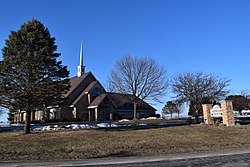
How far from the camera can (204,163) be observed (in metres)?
8.29

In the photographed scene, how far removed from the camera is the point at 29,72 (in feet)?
60.8

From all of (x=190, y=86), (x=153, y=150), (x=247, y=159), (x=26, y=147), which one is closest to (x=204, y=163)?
(x=247, y=159)

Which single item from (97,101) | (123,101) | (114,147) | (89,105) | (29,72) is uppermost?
(29,72)

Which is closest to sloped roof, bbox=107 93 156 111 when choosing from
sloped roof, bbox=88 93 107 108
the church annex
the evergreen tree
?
the church annex

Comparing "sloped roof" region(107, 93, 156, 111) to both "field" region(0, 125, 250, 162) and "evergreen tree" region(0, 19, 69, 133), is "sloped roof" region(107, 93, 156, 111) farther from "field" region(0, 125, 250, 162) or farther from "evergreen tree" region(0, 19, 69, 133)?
"field" region(0, 125, 250, 162)

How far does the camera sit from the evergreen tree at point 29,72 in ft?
59.1

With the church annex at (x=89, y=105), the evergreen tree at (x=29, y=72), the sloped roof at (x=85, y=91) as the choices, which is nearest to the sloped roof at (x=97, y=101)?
the church annex at (x=89, y=105)

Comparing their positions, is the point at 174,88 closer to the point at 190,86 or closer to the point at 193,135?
the point at 190,86

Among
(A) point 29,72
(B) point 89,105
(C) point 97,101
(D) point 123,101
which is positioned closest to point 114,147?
(A) point 29,72

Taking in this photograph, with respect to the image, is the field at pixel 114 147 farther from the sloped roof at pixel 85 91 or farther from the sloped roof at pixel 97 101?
the sloped roof at pixel 85 91

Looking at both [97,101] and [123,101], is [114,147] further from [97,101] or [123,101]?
[97,101]

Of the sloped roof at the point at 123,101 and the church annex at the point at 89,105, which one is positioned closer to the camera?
the sloped roof at the point at 123,101

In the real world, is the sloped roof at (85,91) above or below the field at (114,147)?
above

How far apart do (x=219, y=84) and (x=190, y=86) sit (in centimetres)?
332
